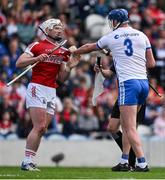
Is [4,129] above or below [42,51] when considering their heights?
below

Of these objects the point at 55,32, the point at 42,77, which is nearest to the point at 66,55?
the point at 55,32

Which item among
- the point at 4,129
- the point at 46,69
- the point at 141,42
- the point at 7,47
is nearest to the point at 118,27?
the point at 141,42

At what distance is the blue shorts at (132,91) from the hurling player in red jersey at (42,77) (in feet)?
4.35

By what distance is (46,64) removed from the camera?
1584 cm

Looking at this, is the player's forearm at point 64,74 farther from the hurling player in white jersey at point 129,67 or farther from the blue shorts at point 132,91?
the blue shorts at point 132,91

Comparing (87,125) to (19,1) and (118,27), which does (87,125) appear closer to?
(19,1)

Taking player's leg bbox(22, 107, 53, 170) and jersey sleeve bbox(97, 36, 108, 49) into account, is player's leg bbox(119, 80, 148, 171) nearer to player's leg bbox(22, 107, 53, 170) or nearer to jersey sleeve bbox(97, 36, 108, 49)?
jersey sleeve bbox(97, 36, 108, 49)

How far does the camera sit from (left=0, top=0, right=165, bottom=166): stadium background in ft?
75.4

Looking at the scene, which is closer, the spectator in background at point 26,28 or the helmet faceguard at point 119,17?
the helmet faceguard at point 119,17

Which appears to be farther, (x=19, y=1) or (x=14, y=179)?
(x=19, y=1)

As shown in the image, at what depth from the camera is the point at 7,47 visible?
2517cm

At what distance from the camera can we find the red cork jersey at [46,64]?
15.8 metres

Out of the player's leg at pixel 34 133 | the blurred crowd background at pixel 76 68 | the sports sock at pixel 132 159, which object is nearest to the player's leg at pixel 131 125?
the sports sock at pixel 132 159

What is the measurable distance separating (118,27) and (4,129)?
322 inches
